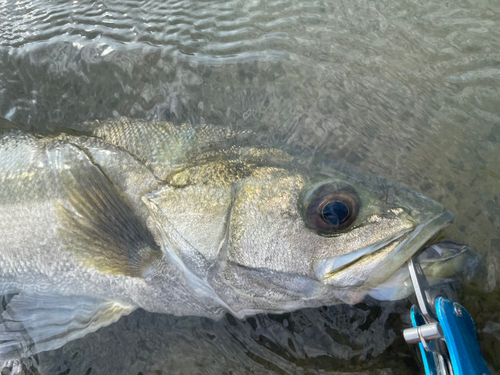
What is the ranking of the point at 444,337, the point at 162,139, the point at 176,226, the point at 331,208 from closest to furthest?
the point at 444,337
the point at 331,208
the point at 176,226
the point at 162,139

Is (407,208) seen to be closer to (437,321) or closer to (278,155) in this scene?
(437,321)

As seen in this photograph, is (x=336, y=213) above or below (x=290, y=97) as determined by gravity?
below

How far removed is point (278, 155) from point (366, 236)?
454 mm

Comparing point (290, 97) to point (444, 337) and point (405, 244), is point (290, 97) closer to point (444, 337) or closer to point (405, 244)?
point (405, 244)

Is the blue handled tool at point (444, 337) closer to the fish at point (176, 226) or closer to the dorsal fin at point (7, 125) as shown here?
the fish at point (176, 226)

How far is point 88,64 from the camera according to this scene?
5.70 ft

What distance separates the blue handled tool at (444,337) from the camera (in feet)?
3.28

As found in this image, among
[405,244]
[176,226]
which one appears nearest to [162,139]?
[176,226]

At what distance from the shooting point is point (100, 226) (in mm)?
1489

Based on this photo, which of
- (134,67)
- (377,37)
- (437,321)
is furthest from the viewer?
(377,37)

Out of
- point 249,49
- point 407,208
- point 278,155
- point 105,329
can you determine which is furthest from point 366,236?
point 105,329

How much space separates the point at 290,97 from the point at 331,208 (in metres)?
0.58

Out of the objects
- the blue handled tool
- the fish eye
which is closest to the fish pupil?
the fish eye

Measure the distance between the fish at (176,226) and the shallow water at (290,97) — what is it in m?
0.10
